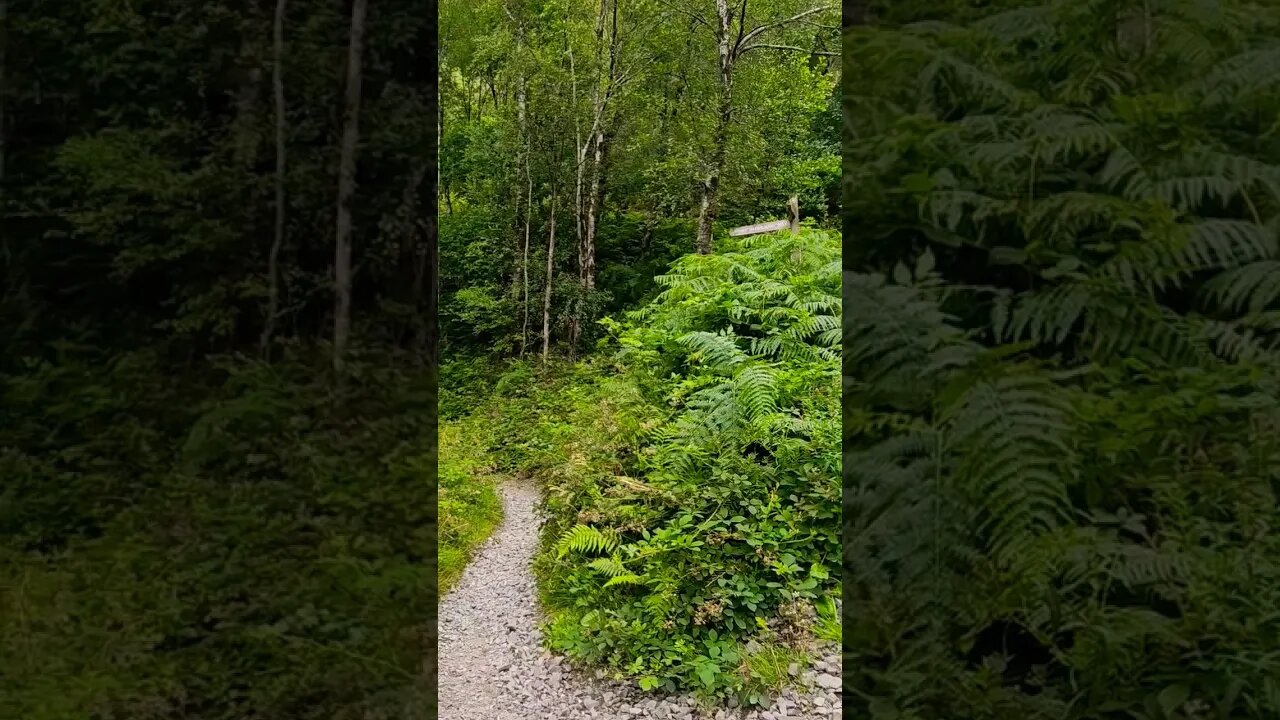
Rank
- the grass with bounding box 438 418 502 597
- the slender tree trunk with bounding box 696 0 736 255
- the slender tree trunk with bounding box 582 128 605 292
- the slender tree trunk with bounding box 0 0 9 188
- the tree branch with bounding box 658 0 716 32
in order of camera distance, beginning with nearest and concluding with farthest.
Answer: the slender tree trunk with bounding box 0 0 9 188 < the grass with bounding box 438 418 502 597 < the slender tree trunk with bounding box 696 0 736 255 < the tree branch with bounding box 658 0 716 32 < the slender tree trunk with bounding box 582 128 605 292

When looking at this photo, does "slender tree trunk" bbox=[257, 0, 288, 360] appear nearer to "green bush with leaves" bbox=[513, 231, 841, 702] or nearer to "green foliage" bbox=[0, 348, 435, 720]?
"green foliage" bbox=[0, 348, 435, 720]

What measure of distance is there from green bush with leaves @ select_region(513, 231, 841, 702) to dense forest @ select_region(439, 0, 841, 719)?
0.01 meters

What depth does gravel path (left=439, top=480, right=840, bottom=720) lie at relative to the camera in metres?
2.71

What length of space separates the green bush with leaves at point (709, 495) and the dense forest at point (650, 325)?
0.6 inches

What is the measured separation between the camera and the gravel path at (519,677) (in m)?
2.71

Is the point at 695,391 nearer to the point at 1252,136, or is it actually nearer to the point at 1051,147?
the point at 1051,147

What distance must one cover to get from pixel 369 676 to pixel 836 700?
6.65ft

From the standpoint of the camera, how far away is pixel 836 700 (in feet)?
8.70

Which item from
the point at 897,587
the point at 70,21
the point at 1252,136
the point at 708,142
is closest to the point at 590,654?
the point at 897,587

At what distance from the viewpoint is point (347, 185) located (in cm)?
346

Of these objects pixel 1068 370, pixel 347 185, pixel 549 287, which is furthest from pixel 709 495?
pixel 549 287

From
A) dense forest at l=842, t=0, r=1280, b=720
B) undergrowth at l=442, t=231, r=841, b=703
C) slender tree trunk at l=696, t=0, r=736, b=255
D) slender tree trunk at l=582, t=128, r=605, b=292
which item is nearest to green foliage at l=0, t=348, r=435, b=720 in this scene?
undergrowth at l=442, t=231, r=841, b=703

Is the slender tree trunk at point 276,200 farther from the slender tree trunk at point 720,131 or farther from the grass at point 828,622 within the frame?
Answer: the slender tree trunk at point 720,131

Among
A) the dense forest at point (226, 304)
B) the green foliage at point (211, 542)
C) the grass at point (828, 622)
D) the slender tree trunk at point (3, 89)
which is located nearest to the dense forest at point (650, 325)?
the grass at point (828, 622)
